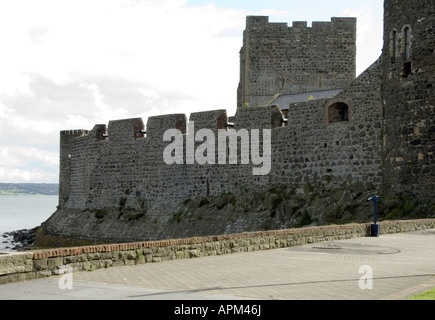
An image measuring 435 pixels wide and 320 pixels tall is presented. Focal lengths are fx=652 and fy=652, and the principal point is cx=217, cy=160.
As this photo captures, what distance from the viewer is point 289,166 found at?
24422 millimetres

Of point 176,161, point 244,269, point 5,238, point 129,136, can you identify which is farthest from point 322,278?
point 5,238

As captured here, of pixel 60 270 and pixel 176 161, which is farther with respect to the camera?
pixel 176 161

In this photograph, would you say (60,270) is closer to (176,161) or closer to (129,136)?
(176,161)

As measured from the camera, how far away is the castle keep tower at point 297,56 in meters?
41.9

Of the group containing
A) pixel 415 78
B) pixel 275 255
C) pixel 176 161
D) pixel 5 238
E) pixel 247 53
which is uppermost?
Answer: pixel 247 53

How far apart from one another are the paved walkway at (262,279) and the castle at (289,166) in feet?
27.3

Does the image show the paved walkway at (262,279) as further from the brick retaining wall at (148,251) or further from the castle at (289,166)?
the castle at (289,166)

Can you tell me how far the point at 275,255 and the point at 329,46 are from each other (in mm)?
31345

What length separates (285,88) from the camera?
4203 cm

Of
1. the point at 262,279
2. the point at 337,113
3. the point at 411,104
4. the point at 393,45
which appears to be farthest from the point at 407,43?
the point at 262,279

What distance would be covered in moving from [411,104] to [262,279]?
1296cm

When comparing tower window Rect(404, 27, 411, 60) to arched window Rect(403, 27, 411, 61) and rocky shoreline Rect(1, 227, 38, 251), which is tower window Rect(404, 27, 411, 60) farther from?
rocky shoreline Rect(1, 227, 38, 251)

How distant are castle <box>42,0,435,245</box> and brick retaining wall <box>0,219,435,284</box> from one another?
497cm

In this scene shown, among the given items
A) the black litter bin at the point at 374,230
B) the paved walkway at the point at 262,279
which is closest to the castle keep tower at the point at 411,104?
the black litter bin at the point at 374,230
